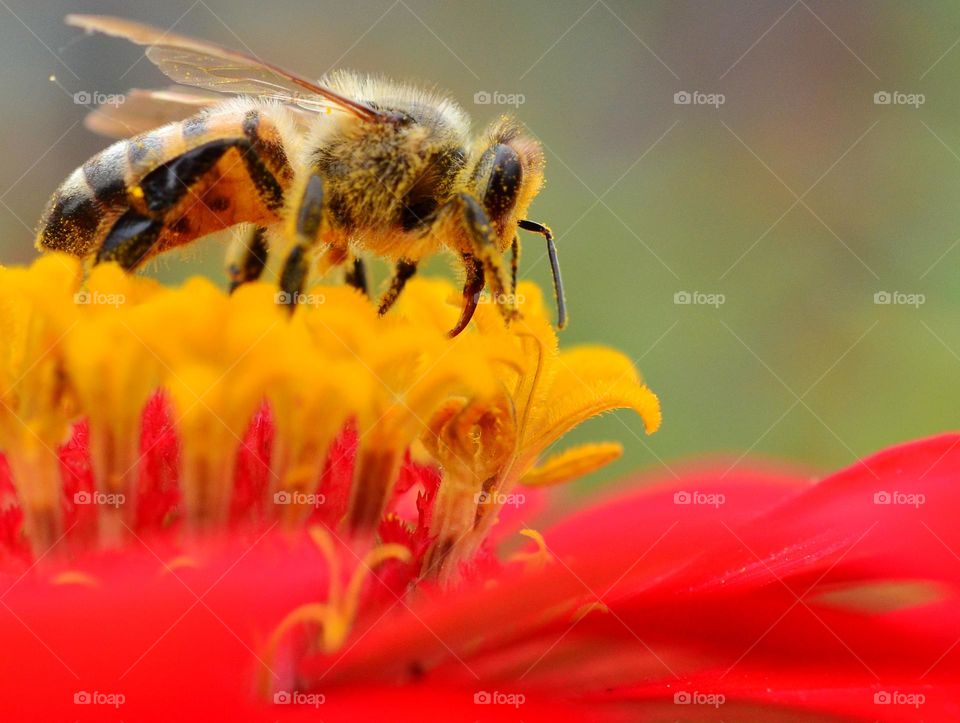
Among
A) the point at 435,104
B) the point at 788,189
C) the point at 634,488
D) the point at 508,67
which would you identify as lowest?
the point at 634,488

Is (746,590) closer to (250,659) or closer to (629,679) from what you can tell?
(629,679)

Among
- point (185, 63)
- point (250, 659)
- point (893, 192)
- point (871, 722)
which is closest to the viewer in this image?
point (250, 659)

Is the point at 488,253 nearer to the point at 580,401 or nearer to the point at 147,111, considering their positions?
the point at 580,401

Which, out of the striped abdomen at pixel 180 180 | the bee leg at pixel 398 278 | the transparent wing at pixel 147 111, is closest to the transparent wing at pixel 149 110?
the transparent wing at pixel 147 111

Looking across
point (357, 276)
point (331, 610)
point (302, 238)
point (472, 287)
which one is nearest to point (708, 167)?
point (357, 276)

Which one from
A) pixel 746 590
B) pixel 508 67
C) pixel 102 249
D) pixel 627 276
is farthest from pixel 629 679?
pixel 508 67

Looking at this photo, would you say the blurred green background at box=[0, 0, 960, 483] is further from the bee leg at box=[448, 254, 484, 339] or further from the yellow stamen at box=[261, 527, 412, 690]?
the yellow stamen at box=[261, 527, 412, 690]
